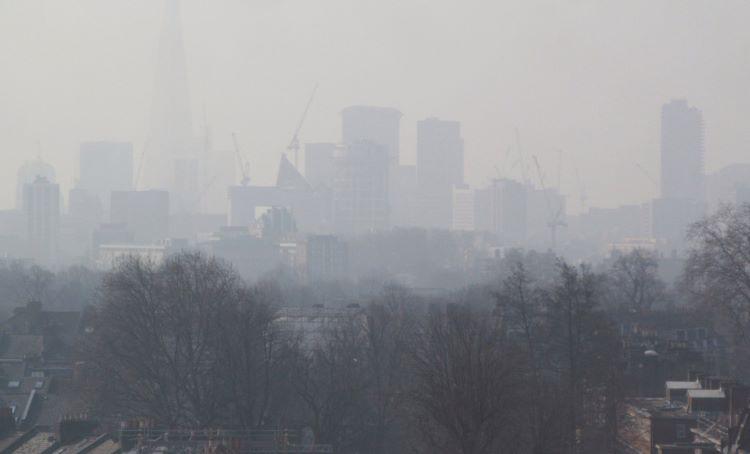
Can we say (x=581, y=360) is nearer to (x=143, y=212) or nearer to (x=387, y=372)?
(x=387, y=372)

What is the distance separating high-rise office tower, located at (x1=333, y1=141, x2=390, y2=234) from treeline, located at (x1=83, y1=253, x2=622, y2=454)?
491 ft

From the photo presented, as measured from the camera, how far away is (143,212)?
589 ft

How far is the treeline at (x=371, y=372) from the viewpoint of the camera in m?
23.6

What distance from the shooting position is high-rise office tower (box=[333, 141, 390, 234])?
18925 centimetres

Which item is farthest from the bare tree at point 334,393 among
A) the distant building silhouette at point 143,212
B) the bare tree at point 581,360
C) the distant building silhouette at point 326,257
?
the distant building silhouette at point 143,212

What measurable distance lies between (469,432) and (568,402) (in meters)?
3.47

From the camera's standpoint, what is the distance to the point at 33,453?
25.5 m

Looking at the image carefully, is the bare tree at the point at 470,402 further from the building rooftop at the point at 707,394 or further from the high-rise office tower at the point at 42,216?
the high-rise office tower at the point at 42,216

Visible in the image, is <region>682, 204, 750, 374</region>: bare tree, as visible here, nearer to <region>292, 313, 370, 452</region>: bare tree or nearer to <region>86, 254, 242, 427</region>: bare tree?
<region>292, 313, 370, 452</region>: bare tree

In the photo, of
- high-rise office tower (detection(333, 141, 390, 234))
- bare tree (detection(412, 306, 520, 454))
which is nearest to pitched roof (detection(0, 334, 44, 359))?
bare tree (detection(412, 306, 520, 454))

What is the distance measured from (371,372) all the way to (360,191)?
156144 mm

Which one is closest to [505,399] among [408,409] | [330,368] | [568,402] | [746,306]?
[568,402]

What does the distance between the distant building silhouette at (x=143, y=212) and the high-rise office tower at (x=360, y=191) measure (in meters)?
20.3

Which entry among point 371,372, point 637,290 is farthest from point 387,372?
point 637,290
